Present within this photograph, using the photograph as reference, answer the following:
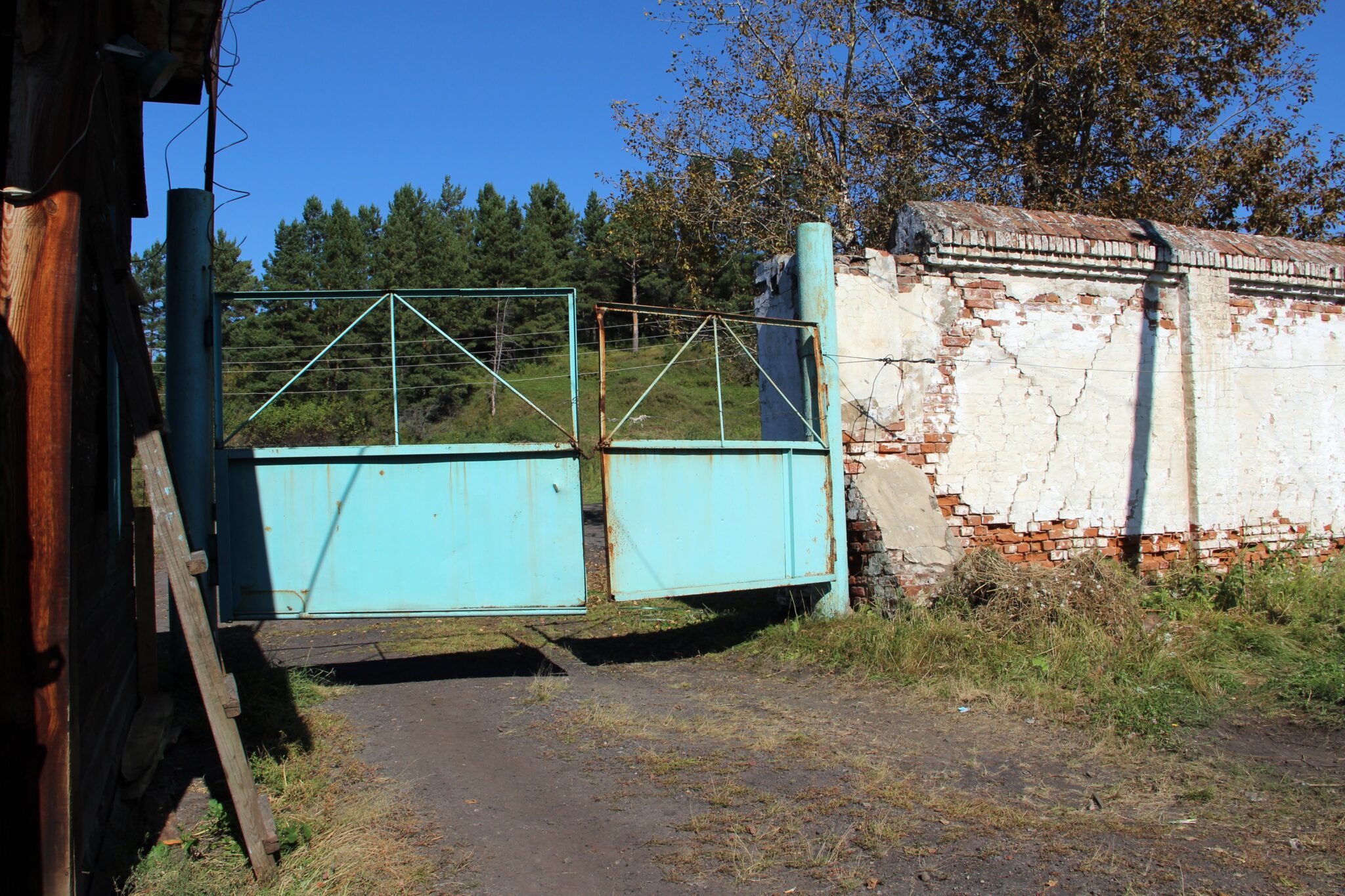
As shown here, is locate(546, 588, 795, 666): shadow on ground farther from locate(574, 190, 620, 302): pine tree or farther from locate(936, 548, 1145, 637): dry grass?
locate(574, 190, 620, 302): pine tree

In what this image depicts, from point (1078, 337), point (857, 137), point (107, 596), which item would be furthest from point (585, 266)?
point (107, 596)

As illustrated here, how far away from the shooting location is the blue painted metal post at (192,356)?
5379 mm

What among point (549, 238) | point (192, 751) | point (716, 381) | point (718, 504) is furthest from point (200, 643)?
point (549, 238)

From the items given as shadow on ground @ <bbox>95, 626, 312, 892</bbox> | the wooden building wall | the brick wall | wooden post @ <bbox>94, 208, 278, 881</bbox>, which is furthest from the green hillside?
the wooden building wall

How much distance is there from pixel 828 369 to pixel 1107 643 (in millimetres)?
2729

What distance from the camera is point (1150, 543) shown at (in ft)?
25.9

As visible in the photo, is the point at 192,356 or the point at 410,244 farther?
the point at 410,244

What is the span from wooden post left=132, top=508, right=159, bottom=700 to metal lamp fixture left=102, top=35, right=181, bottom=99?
227 cm

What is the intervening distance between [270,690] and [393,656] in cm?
162

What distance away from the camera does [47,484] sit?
8.16 ft

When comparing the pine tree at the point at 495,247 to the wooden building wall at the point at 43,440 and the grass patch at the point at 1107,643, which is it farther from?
the wooden building wall at the point at 43,440

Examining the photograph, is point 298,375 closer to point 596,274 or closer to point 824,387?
point 824,387

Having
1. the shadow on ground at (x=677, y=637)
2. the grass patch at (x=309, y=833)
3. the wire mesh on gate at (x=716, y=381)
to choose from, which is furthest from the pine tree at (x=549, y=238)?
the grass patch at (x=309, y=833)

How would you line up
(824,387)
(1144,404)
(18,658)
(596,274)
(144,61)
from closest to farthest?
(18,658), (144,61), (824,387), (1144,404), (596,274)
